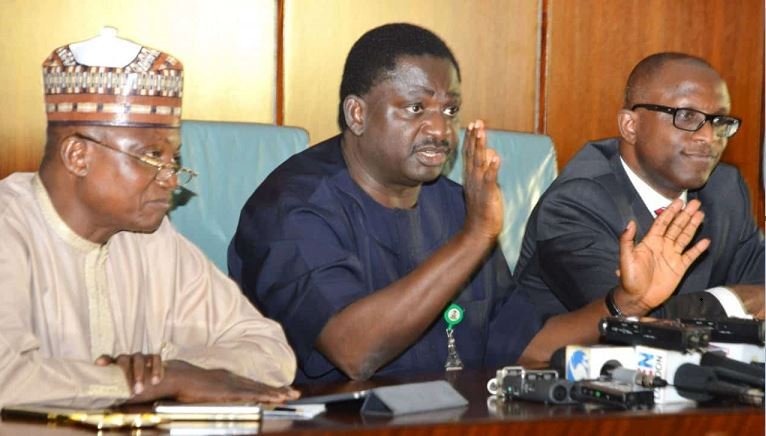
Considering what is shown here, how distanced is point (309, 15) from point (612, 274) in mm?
1606

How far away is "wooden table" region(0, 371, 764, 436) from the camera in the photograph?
81.7 inches

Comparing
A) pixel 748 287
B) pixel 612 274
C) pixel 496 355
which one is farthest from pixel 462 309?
pixel 748 287

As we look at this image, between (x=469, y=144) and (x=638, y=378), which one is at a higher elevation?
(x=469, y=144)

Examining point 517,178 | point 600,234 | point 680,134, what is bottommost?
point 600,234

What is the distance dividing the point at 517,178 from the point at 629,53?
53.7 inches

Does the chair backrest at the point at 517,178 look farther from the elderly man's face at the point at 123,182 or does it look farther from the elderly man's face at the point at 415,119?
the elderly man's face at the point at 123,182

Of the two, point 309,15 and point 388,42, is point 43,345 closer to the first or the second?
point 388,42

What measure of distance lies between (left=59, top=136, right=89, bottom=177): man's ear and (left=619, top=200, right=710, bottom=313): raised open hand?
50.2 inches

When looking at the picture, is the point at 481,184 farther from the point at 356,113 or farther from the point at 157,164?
the point at 157,164

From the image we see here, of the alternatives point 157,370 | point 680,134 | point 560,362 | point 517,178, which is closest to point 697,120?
point 680,134

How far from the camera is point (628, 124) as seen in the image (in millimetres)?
3947

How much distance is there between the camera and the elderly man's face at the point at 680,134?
384 cm

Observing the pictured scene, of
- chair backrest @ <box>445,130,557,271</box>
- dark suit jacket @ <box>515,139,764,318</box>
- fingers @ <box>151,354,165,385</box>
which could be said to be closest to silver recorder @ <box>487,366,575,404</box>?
fingers @ <box>151,354,165,385</box>

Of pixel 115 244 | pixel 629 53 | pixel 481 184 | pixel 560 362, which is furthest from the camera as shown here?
pixel 629 53
